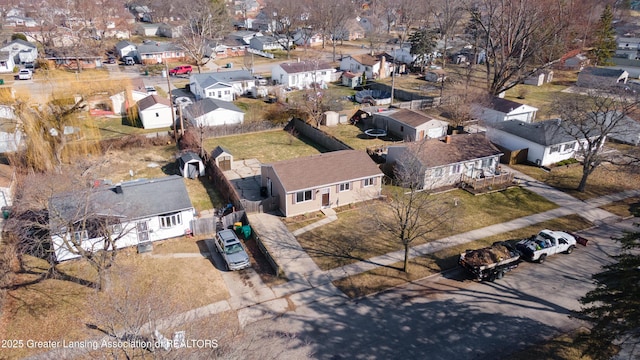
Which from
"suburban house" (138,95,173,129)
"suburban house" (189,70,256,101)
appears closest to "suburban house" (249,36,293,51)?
"suburban house" (189,70,256,101)

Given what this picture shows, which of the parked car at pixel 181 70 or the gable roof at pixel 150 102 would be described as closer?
the gable roof at pixel 150 102

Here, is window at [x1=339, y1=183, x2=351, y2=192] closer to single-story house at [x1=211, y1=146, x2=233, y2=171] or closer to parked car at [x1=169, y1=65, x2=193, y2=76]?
single-story house at [x1=211, y1=146, x2=233, y2=171]

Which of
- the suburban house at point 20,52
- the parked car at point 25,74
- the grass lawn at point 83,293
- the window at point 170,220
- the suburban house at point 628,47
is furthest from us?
the suburban house at point 628,47

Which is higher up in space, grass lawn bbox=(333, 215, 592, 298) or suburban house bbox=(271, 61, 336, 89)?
suburban house bbox=(271, 61, 336, 89)

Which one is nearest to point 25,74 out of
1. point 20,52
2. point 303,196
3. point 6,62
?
point 6,62

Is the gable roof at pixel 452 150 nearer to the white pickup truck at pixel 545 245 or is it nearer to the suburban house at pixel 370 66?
the white pickup truck at pixel 545 245

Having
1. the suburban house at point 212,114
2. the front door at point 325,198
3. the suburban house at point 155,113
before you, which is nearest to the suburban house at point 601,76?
the suburban house at point 212,114

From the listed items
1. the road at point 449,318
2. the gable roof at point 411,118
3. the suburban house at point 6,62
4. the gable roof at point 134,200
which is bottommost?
the road at point 449,318
